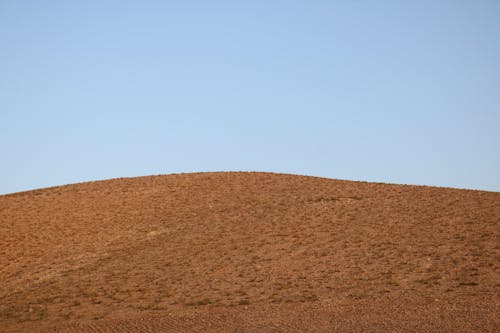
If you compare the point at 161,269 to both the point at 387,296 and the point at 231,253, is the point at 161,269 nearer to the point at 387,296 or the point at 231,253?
the point at 231,253

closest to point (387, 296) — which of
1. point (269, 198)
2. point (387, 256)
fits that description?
point (387, 256)

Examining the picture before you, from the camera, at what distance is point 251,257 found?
2292cm

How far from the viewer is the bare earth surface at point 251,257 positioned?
55.3 ft

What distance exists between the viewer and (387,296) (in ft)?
59.1

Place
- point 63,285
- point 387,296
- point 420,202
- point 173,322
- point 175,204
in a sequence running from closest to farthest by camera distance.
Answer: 1. point 173,322
2. point 387,296
3. point 63,285
4. point 420,202
5. point 175,204

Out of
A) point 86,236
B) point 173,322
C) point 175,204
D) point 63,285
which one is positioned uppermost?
point 175,204

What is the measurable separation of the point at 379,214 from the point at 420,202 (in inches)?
112

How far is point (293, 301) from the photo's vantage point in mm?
18109

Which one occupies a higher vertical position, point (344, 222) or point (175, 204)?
point (175, 204)

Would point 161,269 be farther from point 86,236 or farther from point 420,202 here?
point 420,202

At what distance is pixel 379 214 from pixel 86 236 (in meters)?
12.7

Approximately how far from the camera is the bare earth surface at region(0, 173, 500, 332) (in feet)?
55.3

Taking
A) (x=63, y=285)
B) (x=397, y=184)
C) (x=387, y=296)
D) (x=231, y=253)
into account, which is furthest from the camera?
(x=397, y=184)

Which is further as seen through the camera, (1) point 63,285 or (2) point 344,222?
(2) point 344,222
